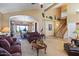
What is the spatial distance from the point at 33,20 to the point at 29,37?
0.30 m

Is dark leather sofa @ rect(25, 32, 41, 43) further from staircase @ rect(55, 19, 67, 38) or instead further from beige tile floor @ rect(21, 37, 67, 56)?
staircase @ rect(55, 19, 67, 38)

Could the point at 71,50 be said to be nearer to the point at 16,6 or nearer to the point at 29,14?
the point at 29,14

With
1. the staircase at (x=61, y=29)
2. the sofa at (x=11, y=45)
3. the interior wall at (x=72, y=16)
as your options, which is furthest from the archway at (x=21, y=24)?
the interior wall at (x=72, y=16)

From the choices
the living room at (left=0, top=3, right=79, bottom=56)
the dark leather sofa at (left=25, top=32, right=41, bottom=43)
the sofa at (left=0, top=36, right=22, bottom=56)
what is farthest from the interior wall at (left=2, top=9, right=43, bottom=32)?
the sofa at (left=0, top=36, right=22, bottom=56)

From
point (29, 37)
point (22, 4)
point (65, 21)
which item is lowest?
point (29, 37)

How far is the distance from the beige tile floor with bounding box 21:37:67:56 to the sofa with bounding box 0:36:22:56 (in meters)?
0.09

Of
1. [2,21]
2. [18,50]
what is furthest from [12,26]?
[18,50]

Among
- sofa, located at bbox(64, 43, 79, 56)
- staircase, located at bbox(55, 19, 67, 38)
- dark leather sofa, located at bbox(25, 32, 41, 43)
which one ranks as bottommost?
sofa, located at bbox(64, 43, 79, 56)

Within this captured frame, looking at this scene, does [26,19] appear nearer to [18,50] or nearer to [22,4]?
[22,4]

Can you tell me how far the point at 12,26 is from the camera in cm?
382

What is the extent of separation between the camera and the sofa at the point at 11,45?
3734mm

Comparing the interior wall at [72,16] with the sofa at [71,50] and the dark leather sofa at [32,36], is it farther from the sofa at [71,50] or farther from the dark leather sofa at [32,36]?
the dark leather sofa at [32,36]

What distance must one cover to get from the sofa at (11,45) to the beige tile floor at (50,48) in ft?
0.29

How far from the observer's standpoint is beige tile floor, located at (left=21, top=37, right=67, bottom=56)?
3.77m
